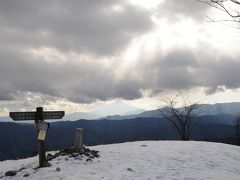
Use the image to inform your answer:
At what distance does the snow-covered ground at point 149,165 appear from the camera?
16.9m

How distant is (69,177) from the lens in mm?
16281

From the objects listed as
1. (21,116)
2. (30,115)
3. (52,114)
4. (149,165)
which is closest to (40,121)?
(30,115)

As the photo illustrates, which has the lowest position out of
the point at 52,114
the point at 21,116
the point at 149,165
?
the point at 149,165

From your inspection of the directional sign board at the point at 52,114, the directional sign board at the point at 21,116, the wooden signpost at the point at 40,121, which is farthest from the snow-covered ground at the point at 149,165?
the directional sign board at the point at 21,116

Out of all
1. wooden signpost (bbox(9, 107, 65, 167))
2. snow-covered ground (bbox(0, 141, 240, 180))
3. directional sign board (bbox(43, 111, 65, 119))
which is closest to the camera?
snow-covered ground (bbox(0, 141, 240, 180))

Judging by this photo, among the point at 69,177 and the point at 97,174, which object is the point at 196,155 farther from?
the point at 69,177

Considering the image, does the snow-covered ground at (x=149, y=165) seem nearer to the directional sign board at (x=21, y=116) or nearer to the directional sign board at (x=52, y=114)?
the directional sign board at (x=52, y=114)

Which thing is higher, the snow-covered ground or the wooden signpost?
the wooden signpost

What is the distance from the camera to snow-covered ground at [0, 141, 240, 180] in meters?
16.9

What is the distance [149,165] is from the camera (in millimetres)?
18953

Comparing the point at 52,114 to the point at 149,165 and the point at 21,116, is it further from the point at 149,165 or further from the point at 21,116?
the point at 149,165

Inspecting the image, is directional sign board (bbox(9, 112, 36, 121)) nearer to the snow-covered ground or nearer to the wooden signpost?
the wooden signpost

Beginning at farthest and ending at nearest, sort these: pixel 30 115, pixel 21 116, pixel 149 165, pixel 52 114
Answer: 1. pixel 52 114
2. pixel 30 115
3. pixel 149 165
4. pixel 21 116

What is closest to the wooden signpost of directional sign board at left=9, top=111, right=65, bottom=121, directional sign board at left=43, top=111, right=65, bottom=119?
directional sign board at left=9, top=111, right=65, bottom=121
